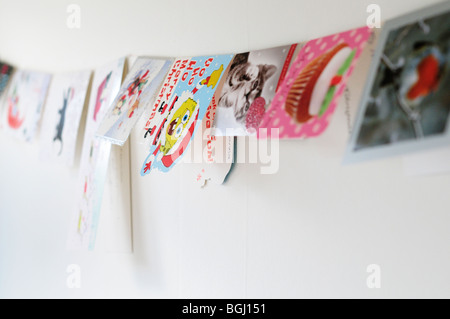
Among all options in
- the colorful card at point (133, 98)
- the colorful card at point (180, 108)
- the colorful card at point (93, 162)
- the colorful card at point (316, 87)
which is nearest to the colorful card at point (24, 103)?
the colorful card at point (93, 162)

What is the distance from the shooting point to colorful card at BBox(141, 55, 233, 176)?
2.97 ft

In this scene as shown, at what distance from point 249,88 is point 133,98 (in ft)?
0.96

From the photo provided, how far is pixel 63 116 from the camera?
4.54 feet

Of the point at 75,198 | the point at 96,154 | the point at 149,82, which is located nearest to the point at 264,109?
the point at 149,82

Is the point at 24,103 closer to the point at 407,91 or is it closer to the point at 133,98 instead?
the point at 133,98

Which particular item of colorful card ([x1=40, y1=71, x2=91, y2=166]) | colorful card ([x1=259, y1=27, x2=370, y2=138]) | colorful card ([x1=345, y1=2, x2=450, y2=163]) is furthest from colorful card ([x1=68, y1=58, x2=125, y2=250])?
colorful card ([x1=345, y1=2, x2=450, y2=163])

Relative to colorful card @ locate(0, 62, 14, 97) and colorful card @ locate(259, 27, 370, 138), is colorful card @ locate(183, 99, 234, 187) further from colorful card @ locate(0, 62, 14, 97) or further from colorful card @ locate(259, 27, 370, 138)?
colorful card @ locate(0, 62, 14, 97)

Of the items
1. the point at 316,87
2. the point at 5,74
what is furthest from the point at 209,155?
the point at 5,74

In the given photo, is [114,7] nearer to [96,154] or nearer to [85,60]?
[85,60]

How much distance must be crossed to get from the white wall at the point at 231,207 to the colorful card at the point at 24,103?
5 centimetres

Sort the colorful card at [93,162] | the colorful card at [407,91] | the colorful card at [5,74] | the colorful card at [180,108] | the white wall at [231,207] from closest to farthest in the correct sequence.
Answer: the colorful card at [407,91] → the white wall at [231,207] → the colorful card at [180,108] → the colorful card at [93,162] → the colorful card at [5,74]

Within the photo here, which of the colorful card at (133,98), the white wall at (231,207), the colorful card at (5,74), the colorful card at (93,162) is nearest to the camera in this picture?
the white wall at (231,207)

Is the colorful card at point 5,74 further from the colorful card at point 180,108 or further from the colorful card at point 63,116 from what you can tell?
the colorful card at point 180,108

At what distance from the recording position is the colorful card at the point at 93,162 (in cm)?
119
